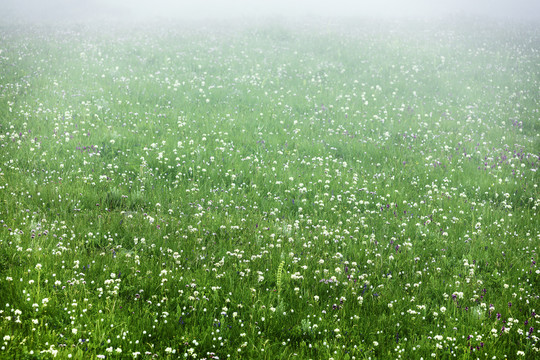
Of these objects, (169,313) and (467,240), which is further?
(467,240)

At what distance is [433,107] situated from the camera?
14.5 metres

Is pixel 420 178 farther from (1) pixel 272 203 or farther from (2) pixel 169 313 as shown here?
(2) pixel 169 313

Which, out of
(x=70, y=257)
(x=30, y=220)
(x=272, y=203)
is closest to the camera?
(x=70, y=257)

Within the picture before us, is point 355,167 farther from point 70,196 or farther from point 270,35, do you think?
point 270,35

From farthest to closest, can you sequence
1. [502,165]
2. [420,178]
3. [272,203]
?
[502,165] → [420,178] → [272,203]

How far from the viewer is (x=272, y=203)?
754 cm

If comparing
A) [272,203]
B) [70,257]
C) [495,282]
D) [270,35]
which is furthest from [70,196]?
[270,35]

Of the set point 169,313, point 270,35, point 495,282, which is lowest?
point 495,282

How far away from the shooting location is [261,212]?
7.36 metres

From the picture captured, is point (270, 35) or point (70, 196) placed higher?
point (270, 35)

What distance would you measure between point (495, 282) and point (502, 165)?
5.53m

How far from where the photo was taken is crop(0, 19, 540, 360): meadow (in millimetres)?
Answer: 4137

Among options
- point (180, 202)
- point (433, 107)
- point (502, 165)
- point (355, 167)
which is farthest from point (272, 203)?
point (433, 107)

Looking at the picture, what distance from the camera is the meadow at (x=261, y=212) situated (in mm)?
4137
